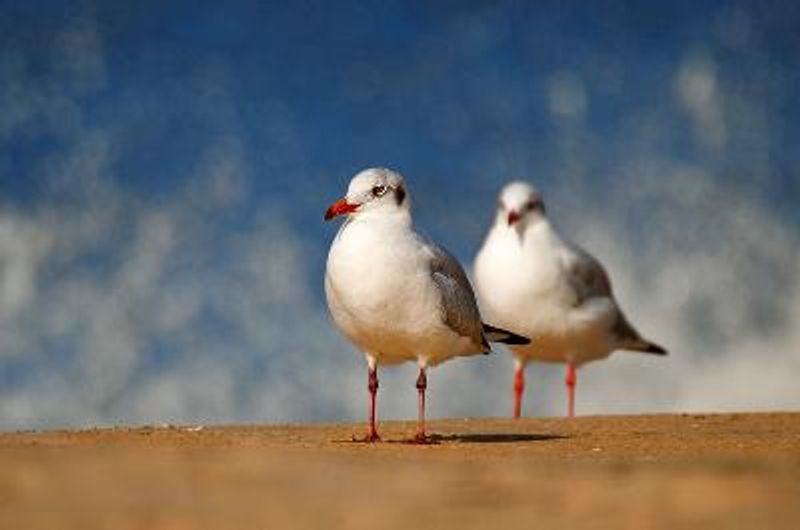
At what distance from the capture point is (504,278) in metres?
18.3

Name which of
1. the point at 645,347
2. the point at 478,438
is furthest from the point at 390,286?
the point at 645,347

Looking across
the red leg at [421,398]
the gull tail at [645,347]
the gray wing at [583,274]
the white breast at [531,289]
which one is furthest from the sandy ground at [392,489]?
the gull tail at [645,347]

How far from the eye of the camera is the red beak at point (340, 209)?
42.3ft

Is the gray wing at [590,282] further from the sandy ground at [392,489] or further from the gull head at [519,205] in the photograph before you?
the sandy ground at [392,489]

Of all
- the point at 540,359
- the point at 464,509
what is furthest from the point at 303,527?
the point at 540,359

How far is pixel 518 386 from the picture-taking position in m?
19.5

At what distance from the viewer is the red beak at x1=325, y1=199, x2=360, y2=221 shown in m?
12.9

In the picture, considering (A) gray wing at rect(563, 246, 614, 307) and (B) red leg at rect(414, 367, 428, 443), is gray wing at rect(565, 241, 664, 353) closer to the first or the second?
(A) gray wing at rect(563, 246, 614, 307)

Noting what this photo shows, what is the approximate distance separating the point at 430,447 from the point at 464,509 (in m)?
5.13

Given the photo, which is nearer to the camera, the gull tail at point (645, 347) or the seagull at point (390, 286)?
the seagull at point (390, 286)

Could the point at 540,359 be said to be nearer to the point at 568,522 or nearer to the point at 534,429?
the point at 534,429

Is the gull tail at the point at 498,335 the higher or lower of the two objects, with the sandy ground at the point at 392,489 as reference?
higher

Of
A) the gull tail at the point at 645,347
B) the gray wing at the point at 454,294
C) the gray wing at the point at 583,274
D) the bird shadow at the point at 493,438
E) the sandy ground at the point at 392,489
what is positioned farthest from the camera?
the gull tail at the point at 645,347

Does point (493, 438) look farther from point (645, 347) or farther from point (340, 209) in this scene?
point (645, 347)
